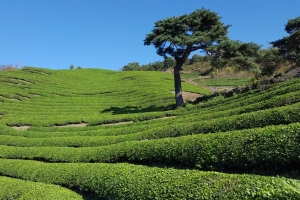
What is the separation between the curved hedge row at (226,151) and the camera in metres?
7.59

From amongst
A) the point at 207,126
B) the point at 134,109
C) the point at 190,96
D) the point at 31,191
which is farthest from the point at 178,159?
the point at 190,96

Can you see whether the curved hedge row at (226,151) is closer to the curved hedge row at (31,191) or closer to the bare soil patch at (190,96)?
the curved hedge row at (31,191)

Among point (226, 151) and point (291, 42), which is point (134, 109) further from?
point (226, 151)

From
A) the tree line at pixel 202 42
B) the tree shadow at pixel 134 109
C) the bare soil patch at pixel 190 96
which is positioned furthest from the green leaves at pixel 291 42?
the tree shadow at pixel 134 109

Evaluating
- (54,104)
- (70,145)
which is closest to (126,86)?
(54,104)

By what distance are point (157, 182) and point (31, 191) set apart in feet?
18.7

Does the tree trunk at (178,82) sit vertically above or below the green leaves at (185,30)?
below

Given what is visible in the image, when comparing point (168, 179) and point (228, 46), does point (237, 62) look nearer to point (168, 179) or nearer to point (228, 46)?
point (228, 46)

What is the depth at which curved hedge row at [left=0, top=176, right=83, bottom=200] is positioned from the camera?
10.2 metres

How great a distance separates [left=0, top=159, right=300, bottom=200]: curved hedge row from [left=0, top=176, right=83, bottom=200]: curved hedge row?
73 centimetres

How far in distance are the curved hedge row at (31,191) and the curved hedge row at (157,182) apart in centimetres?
73

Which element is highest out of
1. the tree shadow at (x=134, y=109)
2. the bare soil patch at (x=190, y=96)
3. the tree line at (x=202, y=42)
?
the tree line at (x=202, y=42)

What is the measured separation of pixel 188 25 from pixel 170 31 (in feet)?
6.23

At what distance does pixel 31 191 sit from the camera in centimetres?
1082
